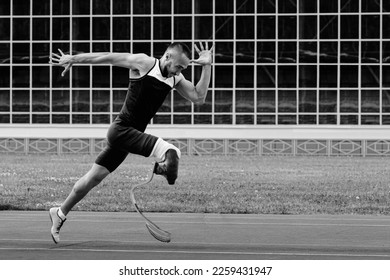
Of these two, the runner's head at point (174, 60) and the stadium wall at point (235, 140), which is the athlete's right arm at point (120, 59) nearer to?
the runner's head at point (174, 60)

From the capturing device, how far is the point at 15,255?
10016 millimetres

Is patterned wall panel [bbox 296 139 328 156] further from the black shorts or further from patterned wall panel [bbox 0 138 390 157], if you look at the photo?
the black shorts

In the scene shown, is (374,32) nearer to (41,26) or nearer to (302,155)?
(302,155)

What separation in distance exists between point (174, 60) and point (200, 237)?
2.49 meters

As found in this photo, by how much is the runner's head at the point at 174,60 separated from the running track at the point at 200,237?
1.71 meters

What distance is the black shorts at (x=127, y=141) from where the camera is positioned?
10391 millimetres

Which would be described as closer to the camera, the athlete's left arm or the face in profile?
the face in profile

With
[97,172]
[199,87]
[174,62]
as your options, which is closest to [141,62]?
[174,62]

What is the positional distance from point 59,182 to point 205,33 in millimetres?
24934

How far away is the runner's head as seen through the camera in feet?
34.1

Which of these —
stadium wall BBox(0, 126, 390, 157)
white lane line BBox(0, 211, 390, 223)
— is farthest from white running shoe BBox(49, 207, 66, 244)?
stadium wall BBox(0, 126, 390, 157)

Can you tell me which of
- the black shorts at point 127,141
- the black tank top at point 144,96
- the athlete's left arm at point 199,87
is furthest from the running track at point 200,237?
the athlete's left arm at point 199,87

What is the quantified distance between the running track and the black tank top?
126cm
